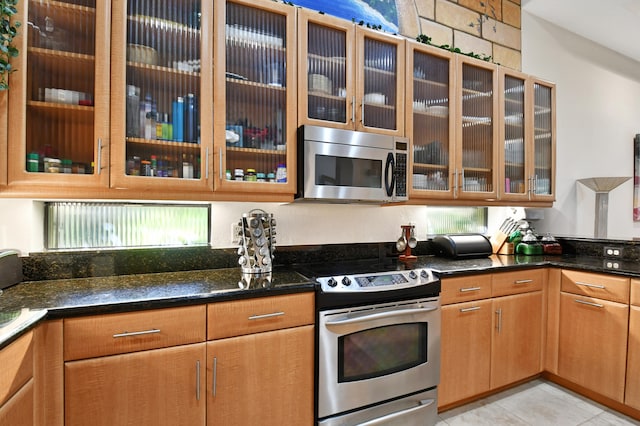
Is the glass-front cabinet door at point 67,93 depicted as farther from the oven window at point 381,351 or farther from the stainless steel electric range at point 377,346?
the oven window at point 381,351

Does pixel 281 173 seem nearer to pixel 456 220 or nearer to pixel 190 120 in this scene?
pixel 190 120

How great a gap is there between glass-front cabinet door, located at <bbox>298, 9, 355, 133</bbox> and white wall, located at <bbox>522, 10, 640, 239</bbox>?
7.39 feet

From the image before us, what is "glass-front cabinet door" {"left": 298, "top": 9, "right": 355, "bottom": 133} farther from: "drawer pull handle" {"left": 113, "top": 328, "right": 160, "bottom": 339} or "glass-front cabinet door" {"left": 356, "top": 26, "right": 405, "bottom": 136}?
"drawer pull handle" {"left": 113, "top": 328, "right": 160, "bottom": 339}

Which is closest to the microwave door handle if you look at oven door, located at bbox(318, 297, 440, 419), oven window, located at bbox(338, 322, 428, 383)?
oven door, located at bbox(318, 297, 440, 419)

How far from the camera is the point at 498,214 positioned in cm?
309

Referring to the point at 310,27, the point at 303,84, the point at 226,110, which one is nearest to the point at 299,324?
the point at 226,110

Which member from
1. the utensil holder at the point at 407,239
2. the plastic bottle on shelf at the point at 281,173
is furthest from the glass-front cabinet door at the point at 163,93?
the utensil holder at the point at 407,239

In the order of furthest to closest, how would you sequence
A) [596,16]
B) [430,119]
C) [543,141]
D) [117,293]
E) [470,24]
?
1. [596,16]
2. [470,24]
3. [543,141]
4. [430,119]
5. [117,293]

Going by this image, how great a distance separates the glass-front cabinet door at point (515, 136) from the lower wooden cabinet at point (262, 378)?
6.93 ft

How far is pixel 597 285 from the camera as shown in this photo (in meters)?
2.13

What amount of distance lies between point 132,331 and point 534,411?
95.4 inches

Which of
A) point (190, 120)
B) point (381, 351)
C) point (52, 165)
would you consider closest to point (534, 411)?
point (381, 351)

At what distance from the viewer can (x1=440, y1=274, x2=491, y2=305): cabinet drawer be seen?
2.02m

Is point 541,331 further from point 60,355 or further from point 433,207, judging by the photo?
point 60,355
